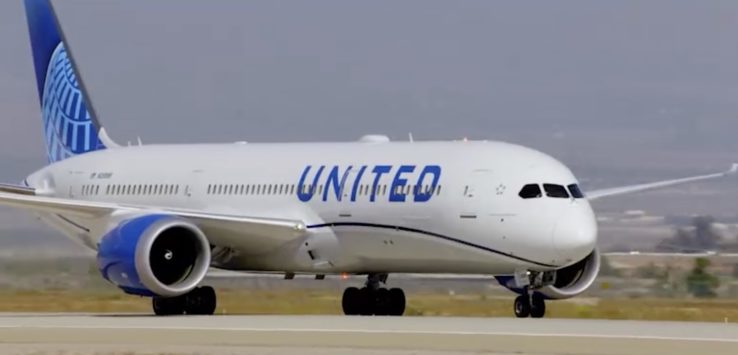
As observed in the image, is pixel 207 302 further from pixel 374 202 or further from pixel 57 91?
pixel 57 91

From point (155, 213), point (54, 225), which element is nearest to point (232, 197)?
point (155, 213)

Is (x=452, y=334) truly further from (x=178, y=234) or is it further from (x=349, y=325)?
(x=178, y=234)

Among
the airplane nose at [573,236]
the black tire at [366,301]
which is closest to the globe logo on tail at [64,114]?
the black tire at [366,301]

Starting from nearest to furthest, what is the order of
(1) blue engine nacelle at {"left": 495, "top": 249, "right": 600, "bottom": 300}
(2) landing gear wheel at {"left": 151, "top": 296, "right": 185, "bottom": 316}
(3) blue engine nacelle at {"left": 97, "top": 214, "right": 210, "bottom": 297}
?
(3) blue engine nacelle at {"left": 97, "top": 214, "right": 210, "bottom": 297}, (1) blue engine nacelle at {"left": 495, "top": 249, "right": 600, "bottom": 300}, (2) landing gear wheel at {"left": 151, "top": 296, "right": 185, "bottom": 316}

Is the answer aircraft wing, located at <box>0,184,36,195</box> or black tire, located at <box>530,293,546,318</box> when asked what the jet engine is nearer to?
black tire, located at <box>530,293,546,318</box>

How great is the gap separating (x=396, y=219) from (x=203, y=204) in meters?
6.55

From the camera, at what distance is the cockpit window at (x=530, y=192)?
1464 inches

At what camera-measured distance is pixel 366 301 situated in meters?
41.7

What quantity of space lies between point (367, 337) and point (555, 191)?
10.2 m

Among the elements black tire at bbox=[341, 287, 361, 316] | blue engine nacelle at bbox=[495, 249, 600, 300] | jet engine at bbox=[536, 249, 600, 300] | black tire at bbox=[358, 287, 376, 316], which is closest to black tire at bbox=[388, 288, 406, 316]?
black tire at bbox=[358, 287, 376, 316]

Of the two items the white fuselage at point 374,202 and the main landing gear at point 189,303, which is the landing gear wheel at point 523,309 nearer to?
the white fuselage at point 374,202

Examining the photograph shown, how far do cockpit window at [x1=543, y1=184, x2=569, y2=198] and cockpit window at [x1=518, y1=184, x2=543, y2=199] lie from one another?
0.49ft

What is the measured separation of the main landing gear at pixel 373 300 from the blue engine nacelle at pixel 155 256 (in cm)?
398

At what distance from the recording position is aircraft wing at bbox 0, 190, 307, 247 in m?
40.1
